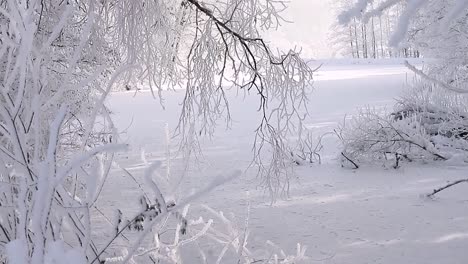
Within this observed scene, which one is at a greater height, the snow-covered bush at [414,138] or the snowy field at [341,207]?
the snow-covered bush at [414,138]

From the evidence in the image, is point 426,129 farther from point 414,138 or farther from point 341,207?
point 341,207

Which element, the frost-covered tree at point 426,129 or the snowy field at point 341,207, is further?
the frost-covered tree at point 426,129

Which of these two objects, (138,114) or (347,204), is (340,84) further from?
(347,204)

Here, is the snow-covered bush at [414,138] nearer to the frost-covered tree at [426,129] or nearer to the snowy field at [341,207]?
the frost-covered tree at [426,129]

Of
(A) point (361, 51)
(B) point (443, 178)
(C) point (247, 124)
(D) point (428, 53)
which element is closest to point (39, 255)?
(B) point (443, 178)

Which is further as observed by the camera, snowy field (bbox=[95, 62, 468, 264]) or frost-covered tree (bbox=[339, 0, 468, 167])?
frost-covered tree (bbox=[339, 0, 468, 167])

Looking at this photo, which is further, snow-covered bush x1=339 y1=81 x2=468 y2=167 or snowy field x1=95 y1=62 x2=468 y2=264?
snow-covered bush x1=339 y1=81 x2=468 y2=167

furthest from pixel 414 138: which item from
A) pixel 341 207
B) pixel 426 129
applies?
pixel 341 207

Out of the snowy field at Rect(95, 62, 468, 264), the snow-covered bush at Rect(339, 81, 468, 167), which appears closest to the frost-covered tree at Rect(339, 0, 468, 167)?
the snow-covered bush at Rect(339, 81, 468, 167)

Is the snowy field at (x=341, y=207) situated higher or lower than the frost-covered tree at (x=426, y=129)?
lower

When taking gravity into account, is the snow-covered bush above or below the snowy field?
above

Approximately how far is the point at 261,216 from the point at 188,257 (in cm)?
111

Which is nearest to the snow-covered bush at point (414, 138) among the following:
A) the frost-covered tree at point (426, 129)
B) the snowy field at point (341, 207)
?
the frost-covered tree at point (426, 129)

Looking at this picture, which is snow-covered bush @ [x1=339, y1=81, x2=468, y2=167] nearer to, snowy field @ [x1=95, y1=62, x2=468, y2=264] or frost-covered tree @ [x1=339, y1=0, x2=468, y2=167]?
frost-covered tree @ [x1=339, y1=0, x2=468, y2=167]
